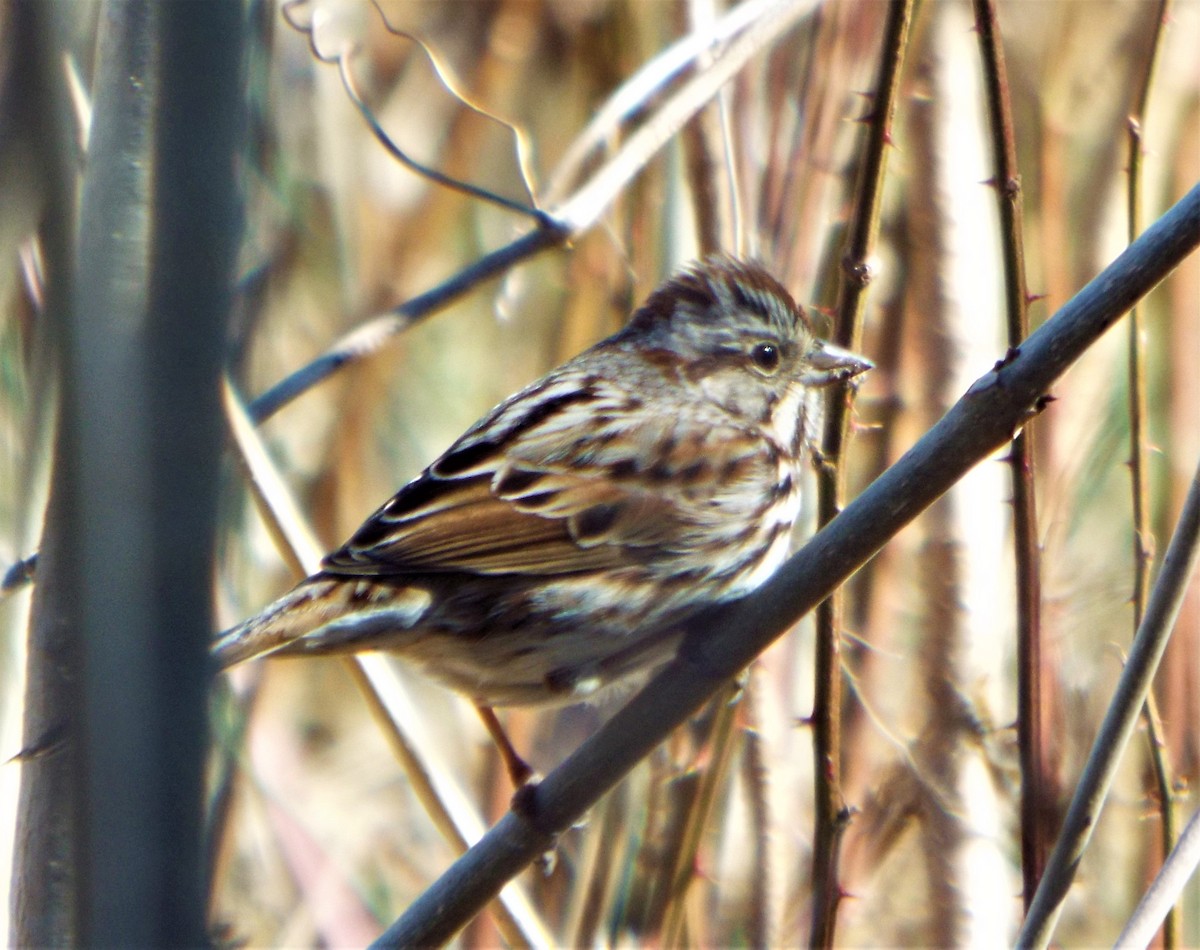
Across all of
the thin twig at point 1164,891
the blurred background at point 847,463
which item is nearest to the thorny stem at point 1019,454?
the thin twig at point 1164,891

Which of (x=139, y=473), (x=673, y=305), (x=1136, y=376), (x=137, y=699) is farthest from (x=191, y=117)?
(x=673, y=305)

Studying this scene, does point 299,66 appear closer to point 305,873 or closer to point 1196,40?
point 305,873

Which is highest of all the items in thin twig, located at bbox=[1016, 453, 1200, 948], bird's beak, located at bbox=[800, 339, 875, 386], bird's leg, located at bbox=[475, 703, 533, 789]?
bird's beak, located at bbox=[800, 339, 875, 386]

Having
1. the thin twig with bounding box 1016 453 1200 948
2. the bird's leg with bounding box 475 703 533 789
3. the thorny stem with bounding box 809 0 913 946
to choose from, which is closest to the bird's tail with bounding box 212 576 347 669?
the bird's leg with bounding box 475 703 533 789

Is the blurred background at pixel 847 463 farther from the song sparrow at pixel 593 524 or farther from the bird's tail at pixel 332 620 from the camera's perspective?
the song sparrow at pixel 593 524

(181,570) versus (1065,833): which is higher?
(181,570)

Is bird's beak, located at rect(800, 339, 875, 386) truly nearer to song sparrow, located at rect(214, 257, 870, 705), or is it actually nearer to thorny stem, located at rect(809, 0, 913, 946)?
song sparrow, located at rect(214, 257, 870, 705)

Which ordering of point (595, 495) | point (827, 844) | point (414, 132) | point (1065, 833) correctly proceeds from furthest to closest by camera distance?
1. point (414, 132)
2. point (595, 495)
3. point (827, 844)
4. point (1065, 833)
